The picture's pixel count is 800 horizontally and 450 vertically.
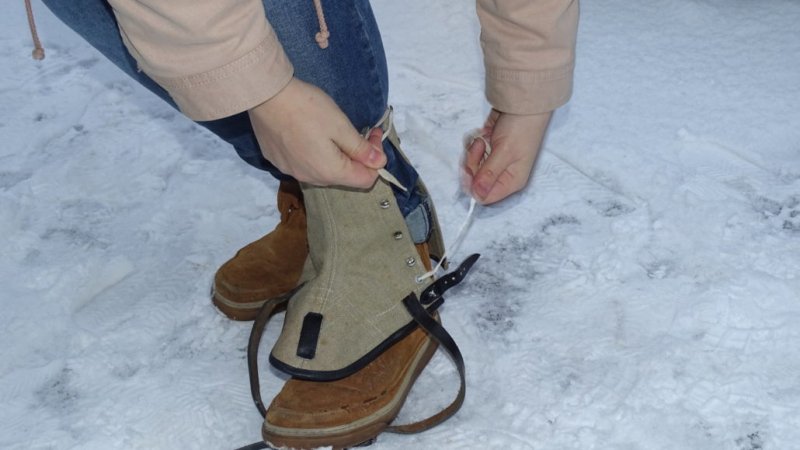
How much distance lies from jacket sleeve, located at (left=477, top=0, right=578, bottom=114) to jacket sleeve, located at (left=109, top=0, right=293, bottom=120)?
26 cm

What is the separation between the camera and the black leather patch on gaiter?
1.18m

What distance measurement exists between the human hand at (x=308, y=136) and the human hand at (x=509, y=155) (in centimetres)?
18

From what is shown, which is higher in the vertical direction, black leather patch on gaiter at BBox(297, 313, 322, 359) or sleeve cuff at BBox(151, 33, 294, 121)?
sleeve cuff at BBox(151, 33, 294, 121)

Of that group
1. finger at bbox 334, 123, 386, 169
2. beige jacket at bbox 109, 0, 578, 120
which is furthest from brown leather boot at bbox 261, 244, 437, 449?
beige jacket at bbox 109, 0, 578, 120

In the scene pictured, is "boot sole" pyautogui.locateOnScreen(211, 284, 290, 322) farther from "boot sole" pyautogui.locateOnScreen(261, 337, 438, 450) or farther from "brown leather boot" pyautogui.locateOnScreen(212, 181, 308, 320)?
"boot sole" pyautogui.locateOnScreen(261, 337, 438, 450)

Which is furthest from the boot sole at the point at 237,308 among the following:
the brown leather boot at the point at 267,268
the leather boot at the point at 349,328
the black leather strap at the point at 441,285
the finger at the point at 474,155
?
the finger at the point at 474,155

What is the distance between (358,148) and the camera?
39.7 inches

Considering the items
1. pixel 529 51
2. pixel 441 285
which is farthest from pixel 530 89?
pixel 441 285

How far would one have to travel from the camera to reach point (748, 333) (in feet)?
4.14

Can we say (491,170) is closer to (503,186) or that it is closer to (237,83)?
(503,186)

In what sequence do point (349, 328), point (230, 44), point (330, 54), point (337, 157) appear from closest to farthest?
1. point (230, 44)
2. point (337, 157)
3. point (330, 54)
4. point (349, 328)

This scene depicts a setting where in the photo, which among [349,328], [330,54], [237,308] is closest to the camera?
[330,54]

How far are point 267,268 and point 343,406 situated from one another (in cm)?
28

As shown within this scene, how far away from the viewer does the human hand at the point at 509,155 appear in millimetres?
1104
